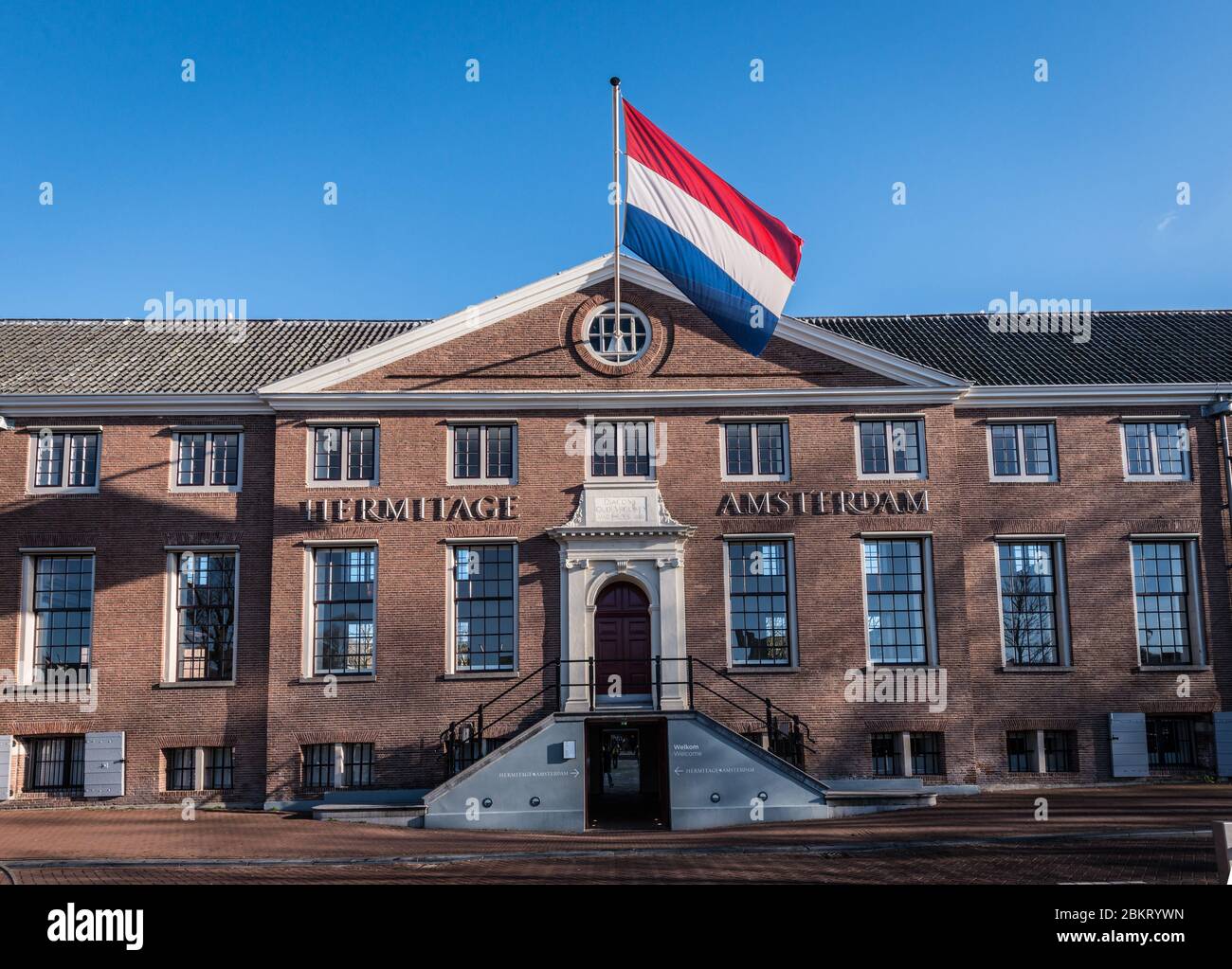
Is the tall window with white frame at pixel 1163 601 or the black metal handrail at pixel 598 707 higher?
the tall window with white frame at pixel 1163 601

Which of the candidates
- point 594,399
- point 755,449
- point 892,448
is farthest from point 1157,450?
point 594,399

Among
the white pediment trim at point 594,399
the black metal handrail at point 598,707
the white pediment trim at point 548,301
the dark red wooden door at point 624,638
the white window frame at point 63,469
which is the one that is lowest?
the black metal handrail at point 598,707

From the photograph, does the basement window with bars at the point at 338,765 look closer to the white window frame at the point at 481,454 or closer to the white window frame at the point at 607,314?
the white window frame at the point at 481,454

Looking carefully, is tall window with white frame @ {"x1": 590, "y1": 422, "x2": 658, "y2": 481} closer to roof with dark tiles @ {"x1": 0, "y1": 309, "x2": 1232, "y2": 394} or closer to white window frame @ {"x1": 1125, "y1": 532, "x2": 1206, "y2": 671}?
roof with dark tiles @ {"x1": 0, "y1": 309, "x2": 1232, "y2": 394}

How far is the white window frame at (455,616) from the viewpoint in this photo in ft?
72.5

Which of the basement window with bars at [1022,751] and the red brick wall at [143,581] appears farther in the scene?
the basement window with bars at [1022,751]

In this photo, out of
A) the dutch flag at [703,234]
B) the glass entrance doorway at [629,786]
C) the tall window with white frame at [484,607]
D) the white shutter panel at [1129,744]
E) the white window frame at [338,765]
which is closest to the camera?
the dutch flag at [703,234]

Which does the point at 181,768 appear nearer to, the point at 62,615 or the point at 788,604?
the point at 62,615

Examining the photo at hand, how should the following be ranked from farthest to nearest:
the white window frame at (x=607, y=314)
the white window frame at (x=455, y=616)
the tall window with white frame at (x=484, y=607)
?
the white window frame at (x=607, y=314) < the tall window with white frame at (x=484, y=607) < the white window frame at (x=455, y=616)

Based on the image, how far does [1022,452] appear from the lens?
24.0 metres

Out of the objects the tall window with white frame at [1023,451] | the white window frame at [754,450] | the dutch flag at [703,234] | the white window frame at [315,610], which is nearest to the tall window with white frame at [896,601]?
the white window frame at [754,450]

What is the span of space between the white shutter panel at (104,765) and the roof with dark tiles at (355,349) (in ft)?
25.3

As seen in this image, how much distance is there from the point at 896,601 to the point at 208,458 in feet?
52.2
